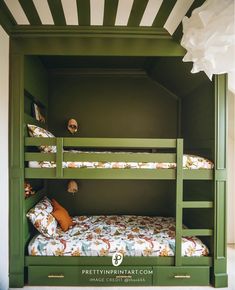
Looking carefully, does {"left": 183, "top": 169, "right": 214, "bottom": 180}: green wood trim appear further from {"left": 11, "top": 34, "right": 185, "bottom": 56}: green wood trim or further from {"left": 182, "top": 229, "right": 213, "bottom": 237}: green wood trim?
{"left": 11, "top": 34, "right": 185, "bottom": 56}: green wood trim

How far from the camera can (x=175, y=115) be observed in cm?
309

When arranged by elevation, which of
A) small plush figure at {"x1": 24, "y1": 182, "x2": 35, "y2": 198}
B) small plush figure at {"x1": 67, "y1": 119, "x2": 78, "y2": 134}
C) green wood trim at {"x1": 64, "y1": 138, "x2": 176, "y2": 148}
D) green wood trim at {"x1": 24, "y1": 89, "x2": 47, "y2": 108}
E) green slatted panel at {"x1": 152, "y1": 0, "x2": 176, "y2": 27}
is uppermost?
green slatted panel at {"x1": 152, "y1": 0, "x2": 176, "y2": 27}

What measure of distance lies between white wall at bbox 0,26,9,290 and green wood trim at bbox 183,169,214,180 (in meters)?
1.60

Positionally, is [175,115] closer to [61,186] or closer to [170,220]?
[170,220]

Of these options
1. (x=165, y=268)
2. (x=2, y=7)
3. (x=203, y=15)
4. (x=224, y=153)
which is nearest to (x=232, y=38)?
(x=203, y=15)

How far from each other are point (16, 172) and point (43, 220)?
521mm

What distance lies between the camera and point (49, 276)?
6.71ft

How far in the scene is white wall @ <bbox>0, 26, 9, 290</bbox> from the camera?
1922mm

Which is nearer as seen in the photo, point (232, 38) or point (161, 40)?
point (232, 38)

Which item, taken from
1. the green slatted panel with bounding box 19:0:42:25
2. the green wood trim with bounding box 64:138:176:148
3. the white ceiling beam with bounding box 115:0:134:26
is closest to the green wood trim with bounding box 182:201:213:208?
the green wood trim with bounding box 64:138:176:148

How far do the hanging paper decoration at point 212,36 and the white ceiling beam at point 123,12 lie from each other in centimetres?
46

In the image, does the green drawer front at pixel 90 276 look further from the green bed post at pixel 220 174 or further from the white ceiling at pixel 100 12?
the white ceiling at pixel 100 12

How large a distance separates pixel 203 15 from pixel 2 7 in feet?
4.90

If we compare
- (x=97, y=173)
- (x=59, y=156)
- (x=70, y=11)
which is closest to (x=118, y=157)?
(x=97, y=173)
